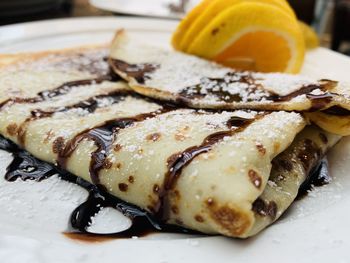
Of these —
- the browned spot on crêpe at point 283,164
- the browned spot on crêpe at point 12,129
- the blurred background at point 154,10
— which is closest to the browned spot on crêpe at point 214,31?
the browned spot on crêpe at point 283,164

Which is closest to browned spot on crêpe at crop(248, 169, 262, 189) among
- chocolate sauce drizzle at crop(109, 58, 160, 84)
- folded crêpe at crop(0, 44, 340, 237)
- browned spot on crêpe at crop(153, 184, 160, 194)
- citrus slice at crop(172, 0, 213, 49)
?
folded crêpe at crop(0, 44, 340, 237)

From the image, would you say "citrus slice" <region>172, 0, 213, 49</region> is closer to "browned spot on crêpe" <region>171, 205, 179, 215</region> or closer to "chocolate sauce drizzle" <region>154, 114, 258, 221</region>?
"chocolate sauce drizzle" <region>154, 114, 258, 221</region>

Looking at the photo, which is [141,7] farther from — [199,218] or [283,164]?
[199,218]

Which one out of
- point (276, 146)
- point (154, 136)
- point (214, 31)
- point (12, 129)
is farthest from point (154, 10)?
point (276, 146)

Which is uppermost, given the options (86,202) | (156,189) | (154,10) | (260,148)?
(260,148)

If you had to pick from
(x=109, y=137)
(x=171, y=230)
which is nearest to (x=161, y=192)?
(x=171, y=230)

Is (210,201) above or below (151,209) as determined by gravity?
above

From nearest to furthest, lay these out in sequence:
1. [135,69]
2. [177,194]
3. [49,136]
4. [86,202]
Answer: [177,194] < [86,202] < [49,136] < [135,69]

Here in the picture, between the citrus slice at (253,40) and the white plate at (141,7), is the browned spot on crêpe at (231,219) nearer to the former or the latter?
the citrus slice at (253,40)
